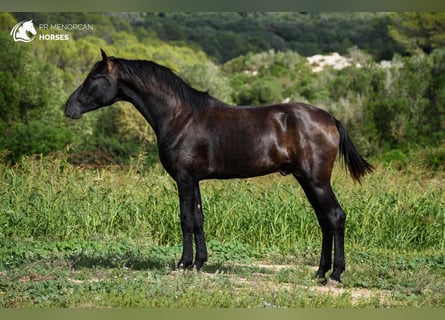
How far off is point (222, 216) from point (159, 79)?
281 cm

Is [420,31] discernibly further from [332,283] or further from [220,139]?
[332,283]

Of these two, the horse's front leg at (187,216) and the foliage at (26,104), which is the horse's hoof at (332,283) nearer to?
the horse's front leg at (187,216)

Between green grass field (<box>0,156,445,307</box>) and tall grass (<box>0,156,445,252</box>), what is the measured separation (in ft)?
0.06

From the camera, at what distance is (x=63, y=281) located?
6762 millimetres

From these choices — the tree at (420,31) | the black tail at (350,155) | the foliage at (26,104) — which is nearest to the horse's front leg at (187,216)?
the black tail at (350,155)

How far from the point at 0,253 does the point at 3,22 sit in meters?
13.2

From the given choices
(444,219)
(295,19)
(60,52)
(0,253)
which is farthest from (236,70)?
(0,253)

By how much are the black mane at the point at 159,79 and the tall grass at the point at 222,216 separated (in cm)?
255

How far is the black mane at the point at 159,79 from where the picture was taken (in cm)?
732

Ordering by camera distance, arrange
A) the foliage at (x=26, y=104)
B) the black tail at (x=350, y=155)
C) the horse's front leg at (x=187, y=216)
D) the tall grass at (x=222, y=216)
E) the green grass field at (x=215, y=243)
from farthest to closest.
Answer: the foliage at (x=26, y=104)
the tall grass at (x=222, y=216)
the black tail at (x=350, y=155)
the horse's front leg at (x=187, y=216)
the green grass field at (x=215, y=243)

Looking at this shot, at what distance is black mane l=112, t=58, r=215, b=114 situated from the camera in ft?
24.0

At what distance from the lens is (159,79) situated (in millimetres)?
7352

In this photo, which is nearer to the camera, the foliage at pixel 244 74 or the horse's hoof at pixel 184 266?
the horse's hoof at pixel 184 266

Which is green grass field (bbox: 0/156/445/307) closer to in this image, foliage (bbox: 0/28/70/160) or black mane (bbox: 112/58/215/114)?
black mane (bbox: 112/58/215/114)
